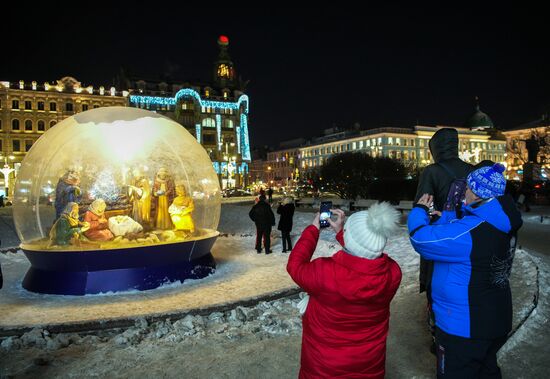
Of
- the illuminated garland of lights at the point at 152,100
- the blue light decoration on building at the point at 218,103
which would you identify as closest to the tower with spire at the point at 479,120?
the blue light decoration on building at the point at 218,103

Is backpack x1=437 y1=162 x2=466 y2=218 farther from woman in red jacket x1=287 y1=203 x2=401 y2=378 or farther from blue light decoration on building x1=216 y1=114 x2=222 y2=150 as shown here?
blue light decoration on building x1=216 y1=114 x2=222 y2=150

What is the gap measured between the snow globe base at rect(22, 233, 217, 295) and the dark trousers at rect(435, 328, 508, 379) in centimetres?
738

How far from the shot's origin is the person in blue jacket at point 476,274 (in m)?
3.04

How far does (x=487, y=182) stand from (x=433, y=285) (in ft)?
2.87

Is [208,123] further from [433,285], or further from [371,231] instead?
[371,231]

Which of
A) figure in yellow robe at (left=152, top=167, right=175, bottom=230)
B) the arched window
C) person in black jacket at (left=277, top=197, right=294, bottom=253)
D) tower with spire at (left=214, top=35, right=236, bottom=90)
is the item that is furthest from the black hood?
tower with spire at (left=214, top=35, right=236, bottom=90)

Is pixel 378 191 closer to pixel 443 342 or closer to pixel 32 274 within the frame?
pixel 32 274

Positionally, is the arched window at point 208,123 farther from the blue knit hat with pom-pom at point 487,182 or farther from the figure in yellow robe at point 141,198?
the blue knit hat with pom-pom at point 487,182

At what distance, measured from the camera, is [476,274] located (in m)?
3.07

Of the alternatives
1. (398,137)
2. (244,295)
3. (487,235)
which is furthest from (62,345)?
(398,137)

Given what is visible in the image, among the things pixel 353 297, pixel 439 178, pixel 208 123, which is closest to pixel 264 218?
pixel 439 178

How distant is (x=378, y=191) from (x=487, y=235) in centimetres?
3305

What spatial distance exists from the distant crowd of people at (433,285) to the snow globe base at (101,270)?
6926mm

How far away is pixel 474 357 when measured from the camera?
308 cm
